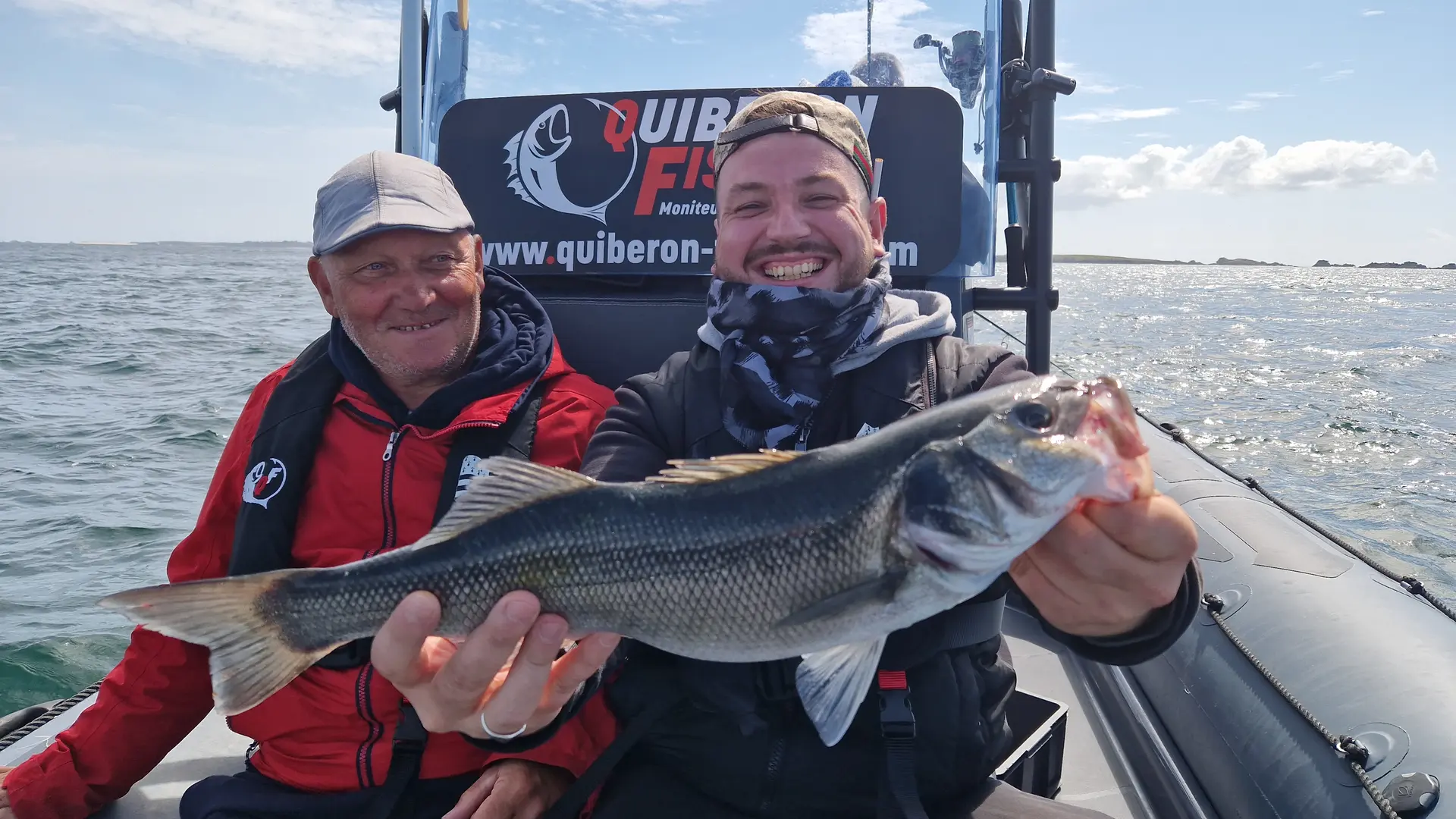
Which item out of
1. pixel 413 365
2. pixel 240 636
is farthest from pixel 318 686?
Result: pixel 413 365

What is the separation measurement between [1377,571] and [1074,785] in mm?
1648

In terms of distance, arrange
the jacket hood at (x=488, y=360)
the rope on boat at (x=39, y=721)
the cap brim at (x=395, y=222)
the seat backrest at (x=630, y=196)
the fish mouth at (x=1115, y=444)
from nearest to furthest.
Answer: the fish mouth at (x=1115, y=444)
the cap brim at (x=395, y=222)
the jacket hood at (x=488, y=360)
the rope on boat at (x=39, y=721)
the seat backrest at (x=630, y=196)

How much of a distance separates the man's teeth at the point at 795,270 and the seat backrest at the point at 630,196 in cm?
139

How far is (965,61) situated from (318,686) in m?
4.70

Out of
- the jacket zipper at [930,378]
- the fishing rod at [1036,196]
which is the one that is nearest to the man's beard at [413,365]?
the jacket zipper at [930,378]

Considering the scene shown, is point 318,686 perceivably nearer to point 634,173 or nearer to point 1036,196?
point 634,173

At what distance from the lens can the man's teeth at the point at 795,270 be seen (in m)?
2.94

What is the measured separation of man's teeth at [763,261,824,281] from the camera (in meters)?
2.94

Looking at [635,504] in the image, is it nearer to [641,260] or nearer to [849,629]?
[849,629]

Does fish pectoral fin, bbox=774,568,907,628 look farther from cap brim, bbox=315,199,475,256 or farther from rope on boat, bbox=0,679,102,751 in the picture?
rope on boat, bbox=0,679,102,751

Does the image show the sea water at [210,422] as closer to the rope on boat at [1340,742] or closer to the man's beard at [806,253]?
the man's beard at [806,253]

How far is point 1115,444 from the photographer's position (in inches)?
78.2

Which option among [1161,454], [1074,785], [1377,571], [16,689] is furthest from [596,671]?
[16,689]

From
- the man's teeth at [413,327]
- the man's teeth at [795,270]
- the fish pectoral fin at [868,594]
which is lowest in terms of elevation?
the fish pectoral fin at [868,594]
